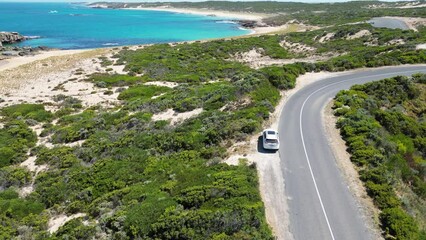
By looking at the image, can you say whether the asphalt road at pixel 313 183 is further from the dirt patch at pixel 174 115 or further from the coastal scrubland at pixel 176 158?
the dirt patch at pixel 174 115

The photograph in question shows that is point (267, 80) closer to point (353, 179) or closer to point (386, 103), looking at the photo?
point (386, 103)

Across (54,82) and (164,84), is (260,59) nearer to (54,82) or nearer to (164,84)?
(164,84)

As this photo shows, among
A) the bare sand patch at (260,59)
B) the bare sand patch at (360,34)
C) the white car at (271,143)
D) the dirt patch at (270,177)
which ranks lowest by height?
A: the bare sand patch at (260,59)

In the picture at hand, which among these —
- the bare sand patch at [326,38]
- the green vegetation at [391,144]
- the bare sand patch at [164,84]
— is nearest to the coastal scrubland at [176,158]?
the green vegetation at [391,144]

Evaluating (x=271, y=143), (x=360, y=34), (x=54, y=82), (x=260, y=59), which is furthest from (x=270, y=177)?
(x=360, y=34)

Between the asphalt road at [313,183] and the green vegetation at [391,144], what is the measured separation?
147cm

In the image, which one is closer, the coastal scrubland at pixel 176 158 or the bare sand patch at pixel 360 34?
the coastal scrubland at pixel 176 158

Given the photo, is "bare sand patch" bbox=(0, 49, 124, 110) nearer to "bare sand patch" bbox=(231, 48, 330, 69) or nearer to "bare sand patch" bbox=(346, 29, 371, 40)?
"bare sand patch" bbox=(231, 48, 330, 69)

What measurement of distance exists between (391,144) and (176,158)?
49.4 feet

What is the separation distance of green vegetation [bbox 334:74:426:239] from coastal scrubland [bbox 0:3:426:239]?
85 millimetres

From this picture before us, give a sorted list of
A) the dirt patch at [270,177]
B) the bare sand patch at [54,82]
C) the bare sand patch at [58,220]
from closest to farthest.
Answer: the dirt patch at [270,177] → the bare sand patch at [58,220] → the bare sand patch at [54,82]

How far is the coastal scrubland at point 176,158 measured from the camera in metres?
A: 14.5

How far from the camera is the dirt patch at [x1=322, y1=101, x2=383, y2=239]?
49.3ft

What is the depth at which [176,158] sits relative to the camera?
20.9 m
